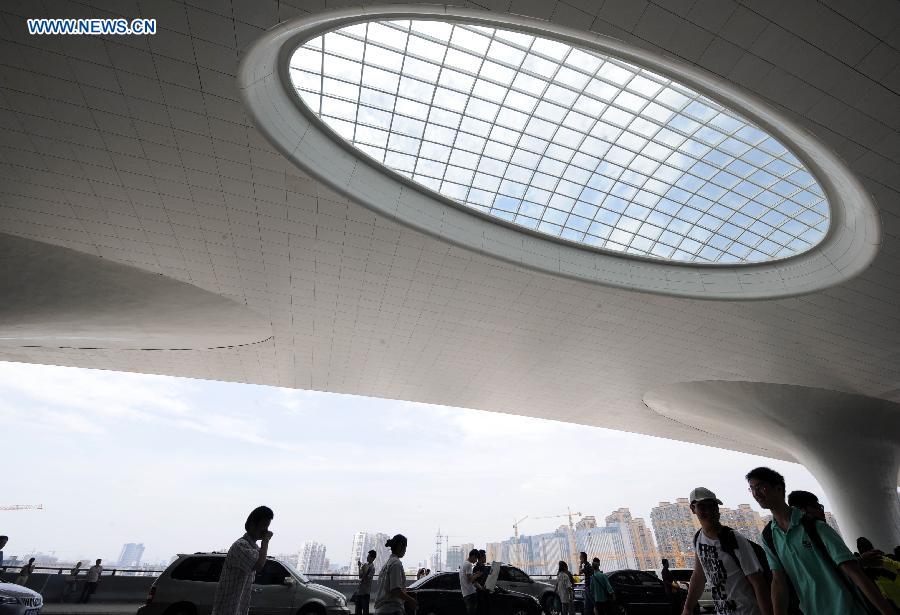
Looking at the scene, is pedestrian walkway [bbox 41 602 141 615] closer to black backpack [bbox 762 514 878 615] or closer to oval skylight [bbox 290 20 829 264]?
oval skylight [bbox 290 20 829 264]

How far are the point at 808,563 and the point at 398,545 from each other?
496cm

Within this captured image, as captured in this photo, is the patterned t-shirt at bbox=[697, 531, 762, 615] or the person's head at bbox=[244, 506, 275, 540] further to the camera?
the person's head at bbox=[244, 506, 275, 540]

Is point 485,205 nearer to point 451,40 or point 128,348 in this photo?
point 451,40

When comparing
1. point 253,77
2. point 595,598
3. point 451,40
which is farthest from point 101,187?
point 595,598

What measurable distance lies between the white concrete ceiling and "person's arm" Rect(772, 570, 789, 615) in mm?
9732

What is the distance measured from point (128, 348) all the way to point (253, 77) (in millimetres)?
20638

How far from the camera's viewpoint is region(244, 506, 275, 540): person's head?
498 cm

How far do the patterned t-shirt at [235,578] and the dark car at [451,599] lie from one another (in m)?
8.93

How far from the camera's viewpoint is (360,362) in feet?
90.3

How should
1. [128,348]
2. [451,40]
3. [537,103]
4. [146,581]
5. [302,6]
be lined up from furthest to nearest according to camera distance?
1. [128,348]
2. [146,581]
3. [537,103]
4. [451,40]
5. [302,6]

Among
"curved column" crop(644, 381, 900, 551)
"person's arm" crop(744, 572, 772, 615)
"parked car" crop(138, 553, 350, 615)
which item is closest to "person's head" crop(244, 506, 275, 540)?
"person's arm" crop(744, 572, 772, 615)

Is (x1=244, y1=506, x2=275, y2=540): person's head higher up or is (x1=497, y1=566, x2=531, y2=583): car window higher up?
(x1=244, y1=506, x2=275, y2=540): person's head

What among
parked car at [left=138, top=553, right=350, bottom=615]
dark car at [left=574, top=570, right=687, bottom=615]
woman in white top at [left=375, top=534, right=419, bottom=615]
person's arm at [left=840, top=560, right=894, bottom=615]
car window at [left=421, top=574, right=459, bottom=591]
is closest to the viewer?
person's arm at [left=840, top=560, right=894, bottom=615]
